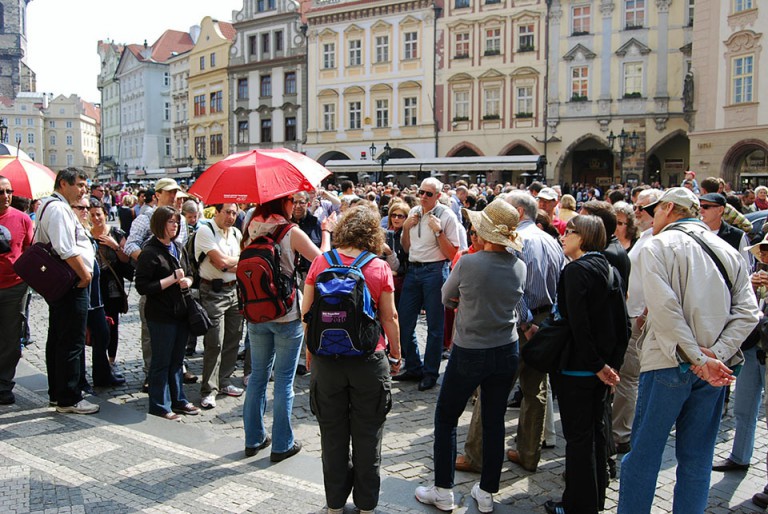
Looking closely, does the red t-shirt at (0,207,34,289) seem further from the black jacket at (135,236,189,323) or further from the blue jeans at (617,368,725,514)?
the blue jeans at (617,368,725,514)

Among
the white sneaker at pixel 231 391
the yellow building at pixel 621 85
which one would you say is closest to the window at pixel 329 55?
the yellow building at pixel 621 85

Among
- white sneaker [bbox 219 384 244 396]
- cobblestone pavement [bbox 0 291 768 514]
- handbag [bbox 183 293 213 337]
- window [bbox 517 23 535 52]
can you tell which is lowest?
cobblestone pavement [bbox 0 291 768 514]

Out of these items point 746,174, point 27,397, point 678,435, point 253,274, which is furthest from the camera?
point 746,174

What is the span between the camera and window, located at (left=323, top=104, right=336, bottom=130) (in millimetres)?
40406

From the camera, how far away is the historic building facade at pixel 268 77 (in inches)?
1649

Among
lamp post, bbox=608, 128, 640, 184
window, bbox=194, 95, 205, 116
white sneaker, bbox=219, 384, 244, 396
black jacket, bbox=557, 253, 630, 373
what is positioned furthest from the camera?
window, bbox=194, 95, 205, 116

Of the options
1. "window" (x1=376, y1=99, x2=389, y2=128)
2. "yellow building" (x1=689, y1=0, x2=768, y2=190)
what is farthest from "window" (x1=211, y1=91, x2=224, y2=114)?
"yellow building" (x1=689, y1=0, x2=768, y2=190)

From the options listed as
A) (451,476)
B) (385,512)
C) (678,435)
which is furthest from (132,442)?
(678,435)

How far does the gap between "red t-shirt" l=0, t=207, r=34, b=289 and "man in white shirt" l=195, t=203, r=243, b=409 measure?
1691 mm

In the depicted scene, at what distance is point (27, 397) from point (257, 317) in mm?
3182

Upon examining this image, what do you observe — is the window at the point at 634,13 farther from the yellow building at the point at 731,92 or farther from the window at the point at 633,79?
the yellow building at the point at 731,92

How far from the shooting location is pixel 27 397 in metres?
6.43

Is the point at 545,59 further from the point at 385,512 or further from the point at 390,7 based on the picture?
the point at 385,512

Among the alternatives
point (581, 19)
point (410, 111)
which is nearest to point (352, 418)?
point (581, 19)
